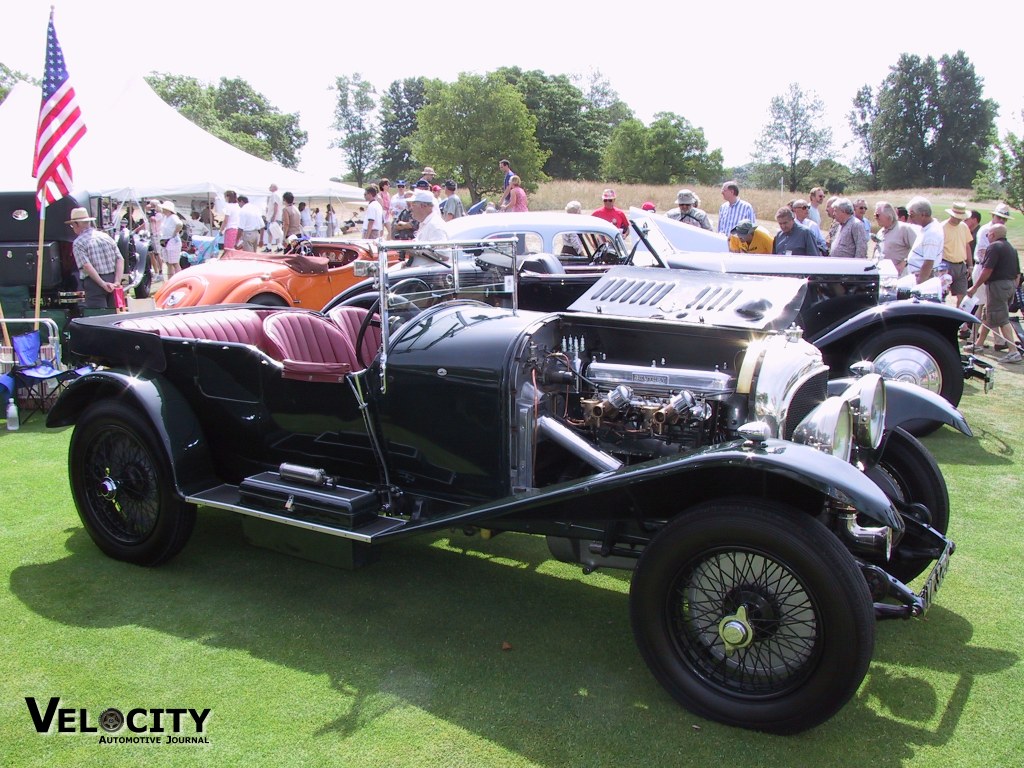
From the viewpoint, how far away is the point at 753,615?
2.79 metres

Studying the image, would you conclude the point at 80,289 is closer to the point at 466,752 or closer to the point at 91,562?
the point at 91,562

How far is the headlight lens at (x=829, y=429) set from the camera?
125 inches

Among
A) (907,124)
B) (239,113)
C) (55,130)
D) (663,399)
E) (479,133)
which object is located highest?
(239,113)

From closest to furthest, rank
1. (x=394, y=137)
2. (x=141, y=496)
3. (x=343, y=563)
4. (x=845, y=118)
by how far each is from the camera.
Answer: (x=343, y=563) < (x=141, y=496) < (x=845, y=118) < (x=394, y=137)

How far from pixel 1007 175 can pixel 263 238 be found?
22456mm

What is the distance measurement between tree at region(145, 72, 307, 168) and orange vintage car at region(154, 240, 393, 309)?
5659 centimetres

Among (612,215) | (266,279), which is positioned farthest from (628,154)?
(266,279)

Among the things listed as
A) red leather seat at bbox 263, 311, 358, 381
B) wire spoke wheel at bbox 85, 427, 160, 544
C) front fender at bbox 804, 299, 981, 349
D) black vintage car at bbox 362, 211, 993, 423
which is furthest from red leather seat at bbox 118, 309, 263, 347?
front fender at bbox 804, 299, 981, 349

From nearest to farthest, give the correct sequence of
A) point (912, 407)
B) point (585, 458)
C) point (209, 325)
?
point (585, 458) → point (912, 407) → point (209, 325)

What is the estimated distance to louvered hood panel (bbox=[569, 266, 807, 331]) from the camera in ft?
12.2

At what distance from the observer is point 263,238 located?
63.6 feet

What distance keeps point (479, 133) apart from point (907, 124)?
143ft

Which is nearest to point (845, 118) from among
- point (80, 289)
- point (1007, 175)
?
point (1007, 175)

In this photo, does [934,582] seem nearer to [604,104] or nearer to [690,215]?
[690,215]
